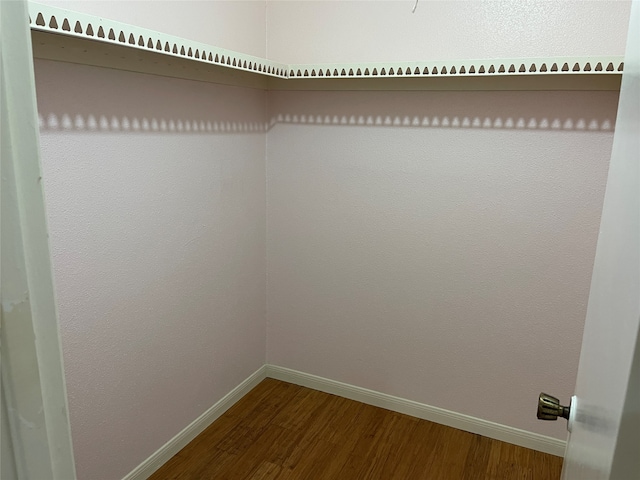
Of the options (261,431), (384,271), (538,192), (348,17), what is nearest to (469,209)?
(538,192)

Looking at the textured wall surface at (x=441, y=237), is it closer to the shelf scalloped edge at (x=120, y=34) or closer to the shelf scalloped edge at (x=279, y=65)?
the shelf scalloped edge at (x=279, y=65)

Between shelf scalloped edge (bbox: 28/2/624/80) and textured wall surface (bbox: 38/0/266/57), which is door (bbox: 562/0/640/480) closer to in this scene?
shelf scalloped edge (bbox: 28/2/624/80)

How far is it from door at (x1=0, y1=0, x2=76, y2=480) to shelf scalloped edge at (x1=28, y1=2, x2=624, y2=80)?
671 mm

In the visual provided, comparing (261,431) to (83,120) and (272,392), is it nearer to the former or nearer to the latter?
(272,392)

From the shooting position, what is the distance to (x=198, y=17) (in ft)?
6.02

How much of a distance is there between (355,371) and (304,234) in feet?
2.36

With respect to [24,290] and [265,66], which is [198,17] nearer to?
[265,66]

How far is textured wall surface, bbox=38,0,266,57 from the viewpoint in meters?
1.48

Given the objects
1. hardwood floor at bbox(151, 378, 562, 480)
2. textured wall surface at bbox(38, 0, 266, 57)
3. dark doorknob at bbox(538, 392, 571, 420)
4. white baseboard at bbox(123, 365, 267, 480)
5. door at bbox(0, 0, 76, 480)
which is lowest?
hardwood floor at bbox(151, 378, 562, 480)

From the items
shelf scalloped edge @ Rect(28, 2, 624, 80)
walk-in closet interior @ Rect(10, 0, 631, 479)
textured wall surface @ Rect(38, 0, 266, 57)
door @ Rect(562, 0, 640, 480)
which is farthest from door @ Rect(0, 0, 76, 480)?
textured wall surface @ Rect(38, 0, 266, 57)

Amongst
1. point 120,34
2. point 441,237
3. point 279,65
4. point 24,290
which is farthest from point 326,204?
point 24,290

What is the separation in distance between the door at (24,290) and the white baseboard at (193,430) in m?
1.44

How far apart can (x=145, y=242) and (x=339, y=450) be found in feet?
3.85

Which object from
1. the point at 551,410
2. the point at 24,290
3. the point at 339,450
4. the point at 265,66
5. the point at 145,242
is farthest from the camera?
the point at 339,450
